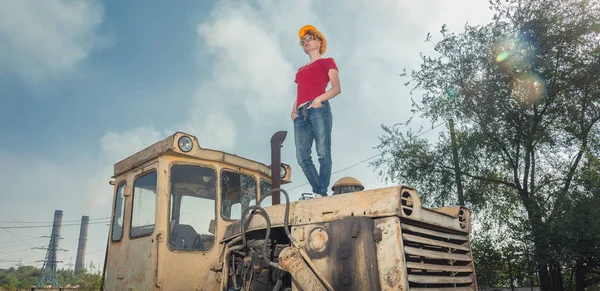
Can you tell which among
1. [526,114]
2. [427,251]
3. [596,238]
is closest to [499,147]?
[526,114]

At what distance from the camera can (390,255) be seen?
2.97 m

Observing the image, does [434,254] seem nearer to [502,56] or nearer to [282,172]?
[282,172]

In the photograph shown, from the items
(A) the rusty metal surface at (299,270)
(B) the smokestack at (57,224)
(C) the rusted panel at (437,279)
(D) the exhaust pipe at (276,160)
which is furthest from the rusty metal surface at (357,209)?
(B) the smokestack at (57,224)

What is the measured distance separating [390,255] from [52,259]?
79851mm

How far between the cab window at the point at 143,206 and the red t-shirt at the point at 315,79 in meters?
1.74

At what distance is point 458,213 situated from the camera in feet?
13.0

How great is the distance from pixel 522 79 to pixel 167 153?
15683mm

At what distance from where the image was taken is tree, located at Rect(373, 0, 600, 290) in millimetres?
15977

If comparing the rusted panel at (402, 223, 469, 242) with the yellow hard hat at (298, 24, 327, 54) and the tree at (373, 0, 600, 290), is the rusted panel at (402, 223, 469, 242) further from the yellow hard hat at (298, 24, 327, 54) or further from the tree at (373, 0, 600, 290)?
the tree at (373, 0, 600, 290)

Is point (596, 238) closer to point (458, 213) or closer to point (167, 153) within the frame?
point (458, 213)

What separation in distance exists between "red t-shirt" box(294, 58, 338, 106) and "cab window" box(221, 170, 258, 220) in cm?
106

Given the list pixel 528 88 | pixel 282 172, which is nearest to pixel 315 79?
pixel 282 172

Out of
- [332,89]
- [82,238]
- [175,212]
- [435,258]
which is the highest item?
[82,238]

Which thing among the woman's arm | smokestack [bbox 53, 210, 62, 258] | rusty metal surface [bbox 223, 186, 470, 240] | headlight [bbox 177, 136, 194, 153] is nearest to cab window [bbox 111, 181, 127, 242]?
headlight [bbox 177, 136, 194, 153]
